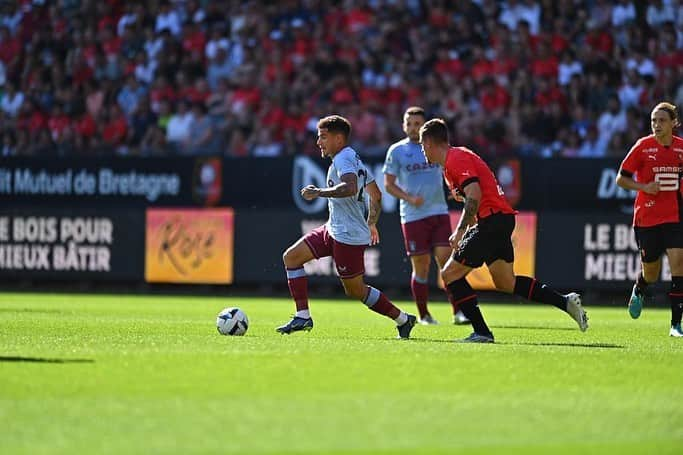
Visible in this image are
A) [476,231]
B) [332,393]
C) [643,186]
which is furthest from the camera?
[643,186]

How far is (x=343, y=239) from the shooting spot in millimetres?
12508

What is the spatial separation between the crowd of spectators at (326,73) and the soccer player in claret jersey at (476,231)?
1119 centimetres

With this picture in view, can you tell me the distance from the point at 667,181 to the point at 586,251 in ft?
29.6

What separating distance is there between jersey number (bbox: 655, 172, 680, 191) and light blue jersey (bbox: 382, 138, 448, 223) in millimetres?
3145

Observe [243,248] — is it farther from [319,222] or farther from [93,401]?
[93,401]

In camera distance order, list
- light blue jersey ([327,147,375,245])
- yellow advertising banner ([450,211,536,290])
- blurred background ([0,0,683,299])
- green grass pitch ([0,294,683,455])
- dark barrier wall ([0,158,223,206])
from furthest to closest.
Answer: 1. dark barrier wall ([0,158,223,206])
2. blurred background ([0,0,683,299])
3. yellow advertising banner ([450,211,536,290])
4. light blue jersey ([327,147,375,245])
5. green grass pitch ([0,294,683,455])

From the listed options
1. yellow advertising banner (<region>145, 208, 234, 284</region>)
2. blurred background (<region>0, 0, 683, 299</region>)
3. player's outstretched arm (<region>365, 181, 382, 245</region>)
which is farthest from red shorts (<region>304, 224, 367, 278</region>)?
yellow advertising banner (<region>145, 208, 234, 284</region>)

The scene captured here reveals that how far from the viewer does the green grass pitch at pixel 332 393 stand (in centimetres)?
647

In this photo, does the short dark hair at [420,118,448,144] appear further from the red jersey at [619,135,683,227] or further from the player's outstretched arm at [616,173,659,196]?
the red jersey at [619,135,683,227]

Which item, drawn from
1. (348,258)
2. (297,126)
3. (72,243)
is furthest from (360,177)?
(72,243)

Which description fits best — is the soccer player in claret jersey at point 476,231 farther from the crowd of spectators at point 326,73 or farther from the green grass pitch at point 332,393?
the crowd of spectators at point 326,73

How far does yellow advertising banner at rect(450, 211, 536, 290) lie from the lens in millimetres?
22766

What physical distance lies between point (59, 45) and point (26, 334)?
742 inches

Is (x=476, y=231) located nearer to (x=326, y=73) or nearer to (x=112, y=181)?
(x=326, y=73)
